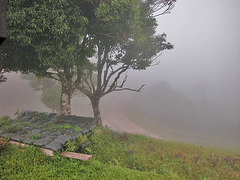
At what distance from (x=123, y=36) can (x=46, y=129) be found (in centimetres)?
679

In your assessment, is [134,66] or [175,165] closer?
[175,165]

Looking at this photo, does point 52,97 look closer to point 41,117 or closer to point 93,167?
point 41,117

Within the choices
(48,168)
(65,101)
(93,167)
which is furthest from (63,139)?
(65,101)

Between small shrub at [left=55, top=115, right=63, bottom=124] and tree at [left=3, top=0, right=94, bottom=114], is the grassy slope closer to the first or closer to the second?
small shrub at [left=55, top=115, right=63, bottom=124]

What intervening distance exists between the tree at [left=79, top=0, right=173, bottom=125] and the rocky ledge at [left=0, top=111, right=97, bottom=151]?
4.31 metres

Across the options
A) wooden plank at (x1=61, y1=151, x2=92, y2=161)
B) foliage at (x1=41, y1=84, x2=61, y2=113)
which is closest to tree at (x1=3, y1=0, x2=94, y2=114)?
wooden plank at (x1=61, y1=151, x2=92, y2=161)

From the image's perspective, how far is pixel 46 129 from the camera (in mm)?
6895

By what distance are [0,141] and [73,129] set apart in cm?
270

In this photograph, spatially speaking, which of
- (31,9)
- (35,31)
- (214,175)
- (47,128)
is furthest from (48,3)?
(214,175)

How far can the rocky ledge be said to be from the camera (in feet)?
18.3

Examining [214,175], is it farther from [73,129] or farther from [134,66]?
[134,66]

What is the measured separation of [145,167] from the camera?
6.14 m

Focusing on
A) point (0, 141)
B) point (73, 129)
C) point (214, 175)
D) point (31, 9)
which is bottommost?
point (214, 175)

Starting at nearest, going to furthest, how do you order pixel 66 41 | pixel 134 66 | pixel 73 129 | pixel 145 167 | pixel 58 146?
pixel 58 146
pixel 145 167
pixel 73 129
pixel 66 41
pixel 134 66
